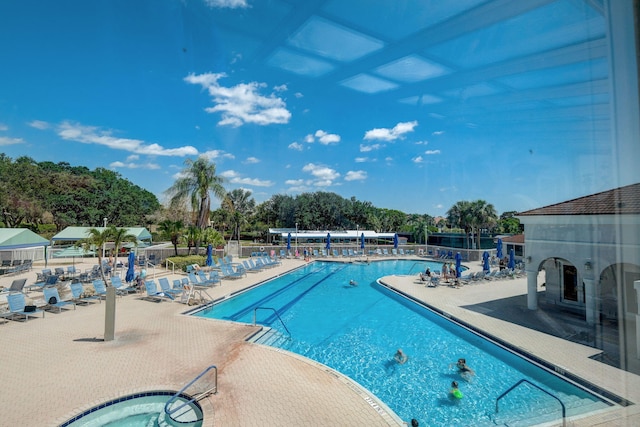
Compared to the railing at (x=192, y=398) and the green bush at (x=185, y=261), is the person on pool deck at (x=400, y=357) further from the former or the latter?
the green bush at (x=185, y=261)

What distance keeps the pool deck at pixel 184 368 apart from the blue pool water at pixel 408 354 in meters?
0.59

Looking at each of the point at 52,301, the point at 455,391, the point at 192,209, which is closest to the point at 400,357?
the point at 455,391

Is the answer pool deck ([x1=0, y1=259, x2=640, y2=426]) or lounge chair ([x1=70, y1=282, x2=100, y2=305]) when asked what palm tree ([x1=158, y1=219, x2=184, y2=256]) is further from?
pool deck ([x1=0, y1=259, x2=640, y2=426])

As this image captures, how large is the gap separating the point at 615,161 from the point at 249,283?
15.7 metres

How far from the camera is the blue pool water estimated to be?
18.5 feet

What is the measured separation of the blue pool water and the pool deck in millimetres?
591

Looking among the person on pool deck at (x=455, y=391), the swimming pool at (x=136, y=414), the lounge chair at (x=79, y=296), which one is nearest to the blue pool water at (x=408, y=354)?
the person on pool deck at (x=455, y=391)

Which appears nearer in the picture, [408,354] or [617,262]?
[617,262]

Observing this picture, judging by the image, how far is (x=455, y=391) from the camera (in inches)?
251

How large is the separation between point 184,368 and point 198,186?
19231 millimetres

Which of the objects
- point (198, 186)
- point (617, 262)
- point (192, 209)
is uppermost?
point (198, 186)

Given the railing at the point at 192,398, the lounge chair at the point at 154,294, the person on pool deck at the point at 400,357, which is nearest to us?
the railing at the point at 192,398

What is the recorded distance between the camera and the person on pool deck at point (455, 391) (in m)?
6.30

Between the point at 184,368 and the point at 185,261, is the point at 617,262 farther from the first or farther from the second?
the point at 185,261
